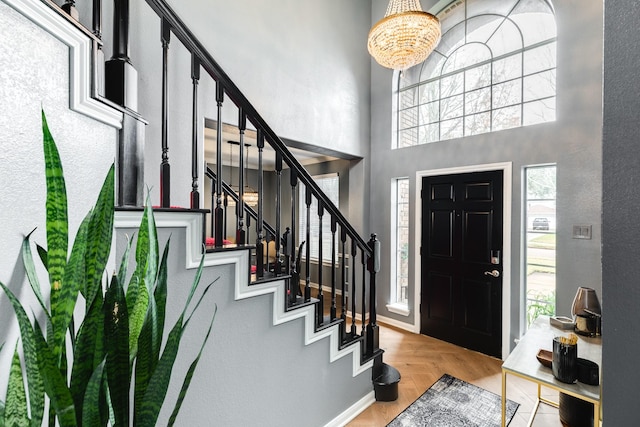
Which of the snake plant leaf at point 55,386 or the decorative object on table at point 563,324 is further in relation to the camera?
the decorative object on table at point 563,324

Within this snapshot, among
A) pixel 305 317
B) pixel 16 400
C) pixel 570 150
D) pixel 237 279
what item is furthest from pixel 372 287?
pixel 570 150

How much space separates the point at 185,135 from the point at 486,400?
337cm

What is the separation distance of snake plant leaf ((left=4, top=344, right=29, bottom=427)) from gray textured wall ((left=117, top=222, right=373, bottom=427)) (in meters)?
0.63

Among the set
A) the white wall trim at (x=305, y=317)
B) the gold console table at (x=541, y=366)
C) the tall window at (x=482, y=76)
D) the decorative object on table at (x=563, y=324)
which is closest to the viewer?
the gold console table at (x=541, y=366)

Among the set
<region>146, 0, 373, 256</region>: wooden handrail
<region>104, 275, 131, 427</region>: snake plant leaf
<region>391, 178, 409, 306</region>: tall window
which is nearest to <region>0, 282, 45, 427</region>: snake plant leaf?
<region>104, 275, 131, 427</region>: snake plant leaf

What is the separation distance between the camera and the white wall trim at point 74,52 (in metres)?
0.74

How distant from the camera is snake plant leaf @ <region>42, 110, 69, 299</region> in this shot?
57 cm

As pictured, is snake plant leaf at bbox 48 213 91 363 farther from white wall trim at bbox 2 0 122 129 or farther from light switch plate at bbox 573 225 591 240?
light switch plate at bbox 573 225 591 240

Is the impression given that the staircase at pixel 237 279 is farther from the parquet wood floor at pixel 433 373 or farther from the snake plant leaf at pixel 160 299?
the snake plant leaf at pixel 160 299

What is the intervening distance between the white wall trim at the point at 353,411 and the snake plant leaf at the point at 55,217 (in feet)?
6.56

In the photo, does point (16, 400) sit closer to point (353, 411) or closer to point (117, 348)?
point (117, 348)

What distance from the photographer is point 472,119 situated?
11.2ft

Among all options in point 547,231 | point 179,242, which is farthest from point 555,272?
point 179,242

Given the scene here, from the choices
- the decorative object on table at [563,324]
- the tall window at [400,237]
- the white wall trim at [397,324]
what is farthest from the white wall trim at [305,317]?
the tall window at [400,237]
